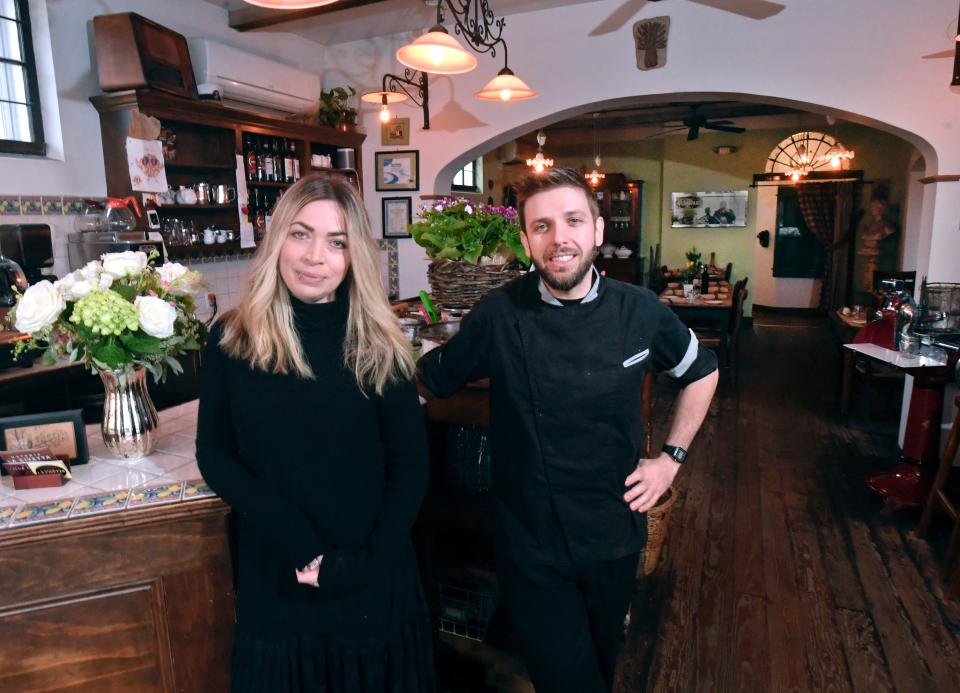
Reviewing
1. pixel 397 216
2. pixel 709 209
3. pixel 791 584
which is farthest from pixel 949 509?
pixel 709 209

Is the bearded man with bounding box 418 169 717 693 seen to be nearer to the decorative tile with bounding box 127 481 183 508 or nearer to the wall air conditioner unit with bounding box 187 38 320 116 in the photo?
the decorative tile with bounding box 127 481 183 508

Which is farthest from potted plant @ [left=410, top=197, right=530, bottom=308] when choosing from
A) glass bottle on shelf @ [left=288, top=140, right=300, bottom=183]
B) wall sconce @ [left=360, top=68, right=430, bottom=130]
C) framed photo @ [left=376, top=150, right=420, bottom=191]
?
framed photo @ [left=376, top=150, right=420, bottom=191]

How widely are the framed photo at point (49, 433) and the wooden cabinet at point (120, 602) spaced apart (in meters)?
0.25

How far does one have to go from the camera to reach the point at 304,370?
1.34 meters

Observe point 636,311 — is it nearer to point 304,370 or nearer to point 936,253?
point 304,370

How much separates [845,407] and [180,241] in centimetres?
518

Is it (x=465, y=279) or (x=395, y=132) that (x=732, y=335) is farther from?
(x=465, y=279)

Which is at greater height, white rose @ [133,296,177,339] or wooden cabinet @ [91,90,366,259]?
wooden cabinet @ [91,90,366,259]

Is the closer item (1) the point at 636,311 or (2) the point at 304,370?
(2) the point at 304,370

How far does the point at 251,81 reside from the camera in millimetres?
4738

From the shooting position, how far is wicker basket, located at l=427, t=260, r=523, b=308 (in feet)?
7.41

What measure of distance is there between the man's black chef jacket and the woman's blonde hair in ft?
1.14

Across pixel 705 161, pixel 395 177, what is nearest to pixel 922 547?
pixel 395 177

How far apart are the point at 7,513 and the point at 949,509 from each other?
11.9 feet
